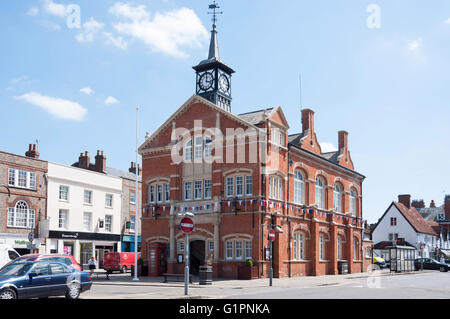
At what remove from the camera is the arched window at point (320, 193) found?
133ft

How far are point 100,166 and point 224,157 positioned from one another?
24.4 m

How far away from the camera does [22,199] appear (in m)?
43.8

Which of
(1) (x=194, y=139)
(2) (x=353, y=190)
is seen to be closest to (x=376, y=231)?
(2) (x=353, y=190)

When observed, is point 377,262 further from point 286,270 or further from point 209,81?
point 209,81

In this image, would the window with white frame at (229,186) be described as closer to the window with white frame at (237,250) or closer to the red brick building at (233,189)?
the red brick building at (233,189)

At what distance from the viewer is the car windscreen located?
16767 mm

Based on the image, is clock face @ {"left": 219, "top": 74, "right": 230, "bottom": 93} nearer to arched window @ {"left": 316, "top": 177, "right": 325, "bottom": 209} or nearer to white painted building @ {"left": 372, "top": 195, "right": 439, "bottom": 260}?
arched window @ {"left": 316, "top": 177, "right": 325, "bottom": 209}

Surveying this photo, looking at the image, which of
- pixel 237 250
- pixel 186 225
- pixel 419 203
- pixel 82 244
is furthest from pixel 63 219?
pixel 419 203

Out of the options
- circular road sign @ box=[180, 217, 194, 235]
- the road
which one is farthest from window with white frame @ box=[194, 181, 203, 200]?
circular road sign @ box=[180, 217, 194, 235]

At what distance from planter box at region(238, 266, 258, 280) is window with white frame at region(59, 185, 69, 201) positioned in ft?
76.7

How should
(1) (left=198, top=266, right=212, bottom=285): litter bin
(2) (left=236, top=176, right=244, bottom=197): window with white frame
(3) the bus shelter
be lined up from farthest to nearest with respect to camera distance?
(3) the bus shelter
(2) (left=236, top=176, right=244, bottom=197): window with white frame
(1) (left=198, top=266, right=212, bottom=285): litter bin

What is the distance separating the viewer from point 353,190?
47438 millimetres

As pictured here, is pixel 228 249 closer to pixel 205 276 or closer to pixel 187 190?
pixel 187 190

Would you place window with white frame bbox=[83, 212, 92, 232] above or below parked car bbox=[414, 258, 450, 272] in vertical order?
above
